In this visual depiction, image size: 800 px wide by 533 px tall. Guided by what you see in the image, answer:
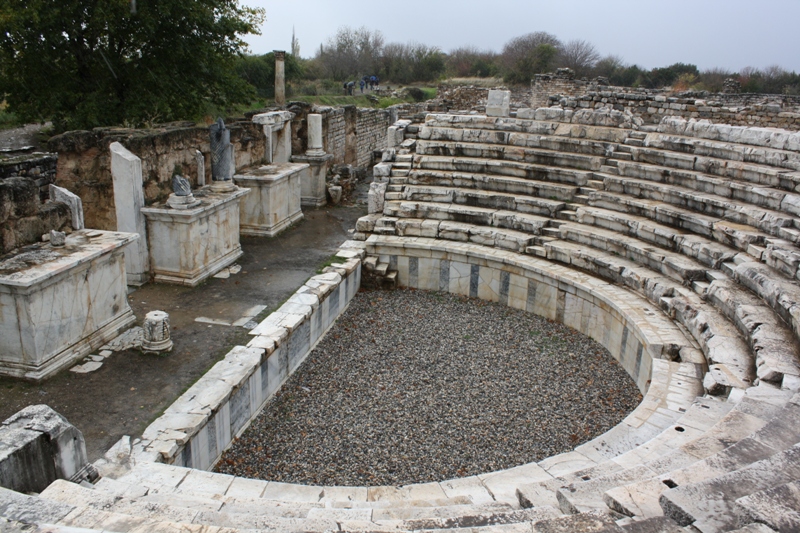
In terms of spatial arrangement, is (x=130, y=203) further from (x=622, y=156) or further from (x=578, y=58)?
(x=578, y=58)

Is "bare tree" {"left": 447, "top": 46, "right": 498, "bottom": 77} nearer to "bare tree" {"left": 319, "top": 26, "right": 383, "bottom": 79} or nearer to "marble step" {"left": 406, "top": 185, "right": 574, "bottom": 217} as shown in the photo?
"bare tree" {"left": 319, "top": 26, "right": 383, "bottom": 79}

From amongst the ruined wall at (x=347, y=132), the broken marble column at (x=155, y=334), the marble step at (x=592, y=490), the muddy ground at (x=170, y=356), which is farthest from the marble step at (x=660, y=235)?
the ruined wall at (x=347, y=132)

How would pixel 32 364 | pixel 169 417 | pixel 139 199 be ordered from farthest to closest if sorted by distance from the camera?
pixel 139 199, pixel 32 364, pixel 169 417

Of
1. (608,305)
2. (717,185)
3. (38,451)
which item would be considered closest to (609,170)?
(717,185)

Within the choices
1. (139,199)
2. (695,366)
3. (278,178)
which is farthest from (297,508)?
(278,178)

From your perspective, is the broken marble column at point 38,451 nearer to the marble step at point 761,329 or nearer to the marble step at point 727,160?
the marble step at point 761,329

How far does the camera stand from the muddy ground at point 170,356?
17.9 ft

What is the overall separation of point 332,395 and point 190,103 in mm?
11142

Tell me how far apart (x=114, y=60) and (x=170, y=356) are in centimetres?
1144

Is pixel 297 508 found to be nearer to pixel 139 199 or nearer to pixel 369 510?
pixel 369 510

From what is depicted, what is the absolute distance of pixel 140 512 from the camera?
11.8 ft

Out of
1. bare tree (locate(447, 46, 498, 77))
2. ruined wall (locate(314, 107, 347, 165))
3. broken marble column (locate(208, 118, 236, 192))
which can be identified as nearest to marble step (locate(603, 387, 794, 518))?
broken marble column (locate(208, 118, 236, 192))

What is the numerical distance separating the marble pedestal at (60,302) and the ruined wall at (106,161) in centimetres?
155

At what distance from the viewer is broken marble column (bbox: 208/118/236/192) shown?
9.51 meters
